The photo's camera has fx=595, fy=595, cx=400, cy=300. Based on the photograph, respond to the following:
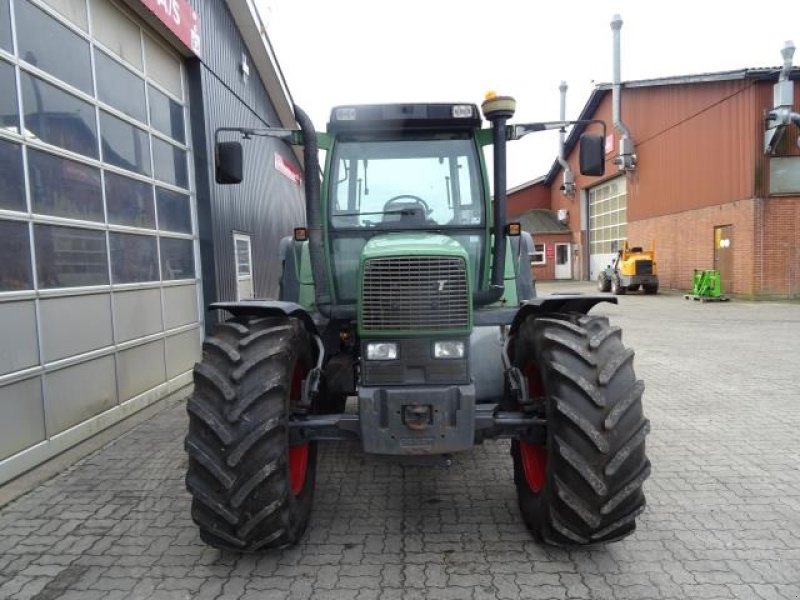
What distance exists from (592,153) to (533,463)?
210 centimetres

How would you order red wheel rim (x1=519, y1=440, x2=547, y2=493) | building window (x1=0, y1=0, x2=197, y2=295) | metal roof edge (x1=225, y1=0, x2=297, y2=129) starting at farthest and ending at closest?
metal roof edge (x1=225, y1=0, x2=297, y2=129)
building window (x1=0, y1=0, x2=197, y2=295)
red wheel rim (x1=519, y1=440, x2=547, y2=493)

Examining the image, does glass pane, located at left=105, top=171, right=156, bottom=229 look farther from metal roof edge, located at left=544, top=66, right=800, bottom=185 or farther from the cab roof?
metal roof edge, located at left=544, top=66, right=800, bottom=185

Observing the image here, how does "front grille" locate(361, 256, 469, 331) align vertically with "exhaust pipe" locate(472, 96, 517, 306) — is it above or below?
below

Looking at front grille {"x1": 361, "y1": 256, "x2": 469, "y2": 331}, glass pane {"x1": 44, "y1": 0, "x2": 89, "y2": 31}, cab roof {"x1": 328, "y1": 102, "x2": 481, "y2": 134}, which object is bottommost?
front grille {"x1": 361, "y1": 256, "x2": 469, "y2": 331}

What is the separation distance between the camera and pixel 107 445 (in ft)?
17.6

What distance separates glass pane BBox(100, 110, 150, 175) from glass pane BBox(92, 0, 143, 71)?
0.79 meters

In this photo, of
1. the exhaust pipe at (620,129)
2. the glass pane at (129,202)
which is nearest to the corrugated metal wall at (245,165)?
the glass pane at (129,202)

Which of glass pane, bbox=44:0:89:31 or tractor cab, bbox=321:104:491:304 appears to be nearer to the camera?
tractor cab, bbox=321:104:491:304

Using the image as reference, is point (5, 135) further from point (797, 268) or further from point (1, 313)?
point (797, 268)

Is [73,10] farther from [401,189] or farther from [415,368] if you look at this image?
[415,368]

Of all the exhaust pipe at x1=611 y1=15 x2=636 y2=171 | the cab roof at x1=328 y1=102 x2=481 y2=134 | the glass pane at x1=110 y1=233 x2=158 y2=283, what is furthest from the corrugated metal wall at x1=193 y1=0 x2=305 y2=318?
the exhaust pipe at x1=611 y1=15 x2=636 y2=171

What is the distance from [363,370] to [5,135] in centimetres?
351

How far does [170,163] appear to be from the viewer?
7.87 meters

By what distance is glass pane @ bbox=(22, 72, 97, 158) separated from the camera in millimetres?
4953
